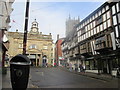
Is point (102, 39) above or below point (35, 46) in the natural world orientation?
below

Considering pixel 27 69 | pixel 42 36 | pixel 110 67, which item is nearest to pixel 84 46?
pixel 110 67

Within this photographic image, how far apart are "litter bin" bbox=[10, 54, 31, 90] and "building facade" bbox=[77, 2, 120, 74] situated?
1535cm

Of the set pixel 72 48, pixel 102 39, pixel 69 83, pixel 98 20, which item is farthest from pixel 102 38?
pixel 72 48

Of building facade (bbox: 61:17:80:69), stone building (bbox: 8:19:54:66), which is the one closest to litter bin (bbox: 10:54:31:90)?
building facade (bbox: 61:17:80:69)

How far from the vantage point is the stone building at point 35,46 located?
5150cm

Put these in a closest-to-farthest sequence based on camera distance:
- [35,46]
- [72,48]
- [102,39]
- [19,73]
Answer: [19,73] < [102,39] < [72,48] < [35,46]

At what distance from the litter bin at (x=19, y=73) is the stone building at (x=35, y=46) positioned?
45366 mm

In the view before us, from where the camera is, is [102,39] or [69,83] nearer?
[69,83]

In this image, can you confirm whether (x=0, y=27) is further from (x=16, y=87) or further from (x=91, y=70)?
(x=91, y=70)

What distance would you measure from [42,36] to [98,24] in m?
35.6

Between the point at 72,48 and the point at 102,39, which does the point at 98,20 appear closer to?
the point at 102,39

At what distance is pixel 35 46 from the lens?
54.3 metres

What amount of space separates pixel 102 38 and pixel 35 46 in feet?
118

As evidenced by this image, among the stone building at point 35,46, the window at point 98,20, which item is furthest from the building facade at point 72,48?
the window at point 98,20
